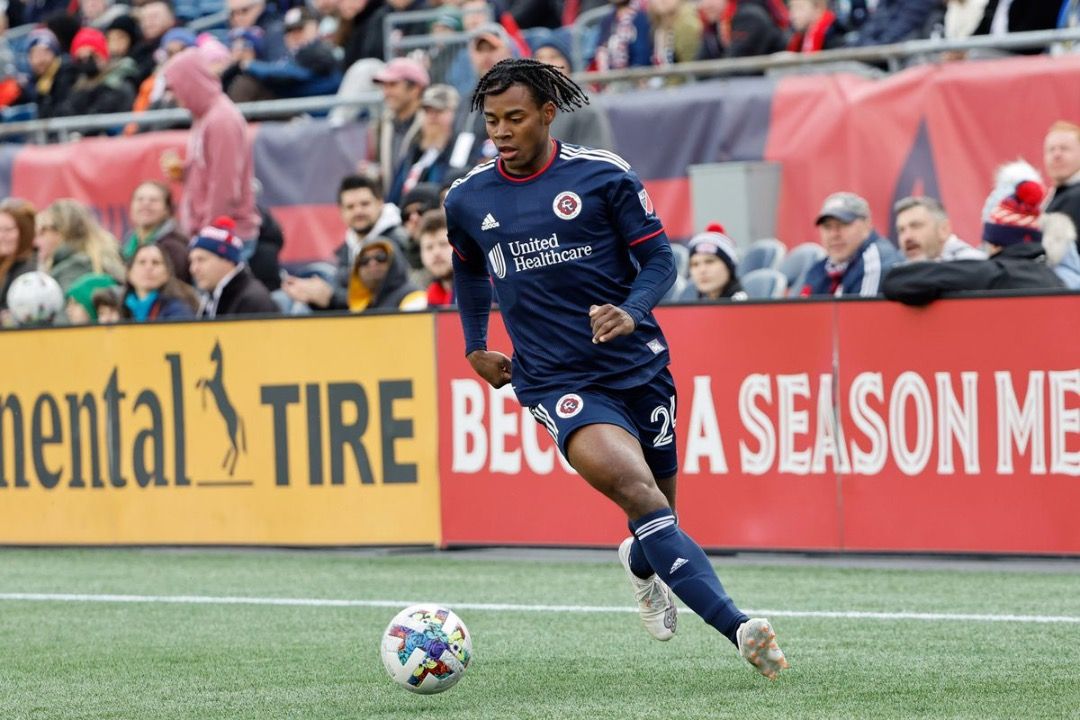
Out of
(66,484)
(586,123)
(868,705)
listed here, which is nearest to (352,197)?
(586,123)

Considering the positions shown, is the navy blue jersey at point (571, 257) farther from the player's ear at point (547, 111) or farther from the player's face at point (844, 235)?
the player's face at point (844, 235)

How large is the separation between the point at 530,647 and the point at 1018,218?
420 centimetres

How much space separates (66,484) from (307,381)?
191 cm

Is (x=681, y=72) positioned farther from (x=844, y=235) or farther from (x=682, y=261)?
(x=844, y=235)

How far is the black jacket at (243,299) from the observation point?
43.4 ft

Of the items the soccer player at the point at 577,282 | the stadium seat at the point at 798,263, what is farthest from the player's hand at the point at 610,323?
the stadium seat at the point at 798,263

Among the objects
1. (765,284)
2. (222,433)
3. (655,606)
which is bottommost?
(222,433)

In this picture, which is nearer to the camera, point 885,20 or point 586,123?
point 586,123

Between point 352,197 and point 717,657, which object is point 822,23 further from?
point 717,657

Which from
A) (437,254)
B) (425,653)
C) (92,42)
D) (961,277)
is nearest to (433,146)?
(437,254)

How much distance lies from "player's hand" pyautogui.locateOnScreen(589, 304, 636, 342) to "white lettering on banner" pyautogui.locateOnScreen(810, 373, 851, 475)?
438cm

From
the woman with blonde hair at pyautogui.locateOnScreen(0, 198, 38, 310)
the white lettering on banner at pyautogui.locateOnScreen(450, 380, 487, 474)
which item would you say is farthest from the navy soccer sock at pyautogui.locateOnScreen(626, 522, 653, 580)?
the woman with blonde hair at pyautogui.locateOnScreen(0, 198, 38, 310)

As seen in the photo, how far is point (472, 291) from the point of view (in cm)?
759

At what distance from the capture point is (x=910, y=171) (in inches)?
561
